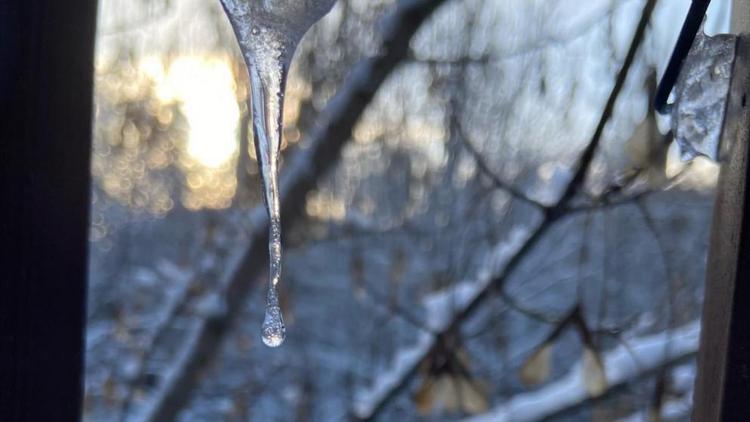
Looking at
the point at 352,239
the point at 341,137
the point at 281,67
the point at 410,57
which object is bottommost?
the point at 352,239

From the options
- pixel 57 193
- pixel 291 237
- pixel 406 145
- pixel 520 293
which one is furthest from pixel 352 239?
pixel 57 193

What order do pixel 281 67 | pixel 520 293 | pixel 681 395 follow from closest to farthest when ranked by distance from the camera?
pixel 281 67
pixel 681 395
pixel 520 293

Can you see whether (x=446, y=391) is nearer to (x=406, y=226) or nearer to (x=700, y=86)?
(x=406, y=226)

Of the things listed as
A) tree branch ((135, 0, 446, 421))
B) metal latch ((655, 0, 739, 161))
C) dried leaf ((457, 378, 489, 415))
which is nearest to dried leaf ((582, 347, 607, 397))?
dried leaf ((457, 378, 489, 415))

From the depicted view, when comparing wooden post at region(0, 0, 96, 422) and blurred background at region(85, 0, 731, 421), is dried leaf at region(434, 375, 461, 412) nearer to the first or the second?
blurred background at region(85, 0, 731, 421)

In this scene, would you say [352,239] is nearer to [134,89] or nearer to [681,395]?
[134,89]

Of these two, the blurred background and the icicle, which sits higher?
the icicle
